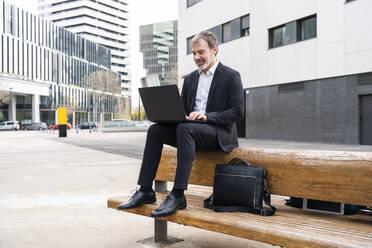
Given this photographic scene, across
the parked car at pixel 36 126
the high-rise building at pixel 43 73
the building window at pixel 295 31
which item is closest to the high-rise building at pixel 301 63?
the building window at pixel 295 31

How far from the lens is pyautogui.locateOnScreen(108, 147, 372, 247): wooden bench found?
2111 mm

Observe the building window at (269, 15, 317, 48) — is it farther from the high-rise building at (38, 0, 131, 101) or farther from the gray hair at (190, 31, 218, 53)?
the high-rise building at (38, 0, 131, 101)

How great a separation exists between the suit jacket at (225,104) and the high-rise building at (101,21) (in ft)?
364

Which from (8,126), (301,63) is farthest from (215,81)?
(8,126)

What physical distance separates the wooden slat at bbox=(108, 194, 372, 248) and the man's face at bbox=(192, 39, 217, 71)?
4.01 ft

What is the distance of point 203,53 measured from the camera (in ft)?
10.6

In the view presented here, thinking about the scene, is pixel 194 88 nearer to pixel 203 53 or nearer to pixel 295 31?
pixel 203 53

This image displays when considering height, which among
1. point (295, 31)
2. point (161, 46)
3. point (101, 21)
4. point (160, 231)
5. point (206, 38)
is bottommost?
point (160, 231)

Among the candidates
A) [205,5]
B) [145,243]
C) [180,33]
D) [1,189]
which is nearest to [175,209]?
[145,243]

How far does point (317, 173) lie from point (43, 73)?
82497 mm

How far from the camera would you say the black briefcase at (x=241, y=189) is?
8.54 ft

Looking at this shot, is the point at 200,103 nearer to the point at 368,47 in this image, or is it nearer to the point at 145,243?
the point at 145,243

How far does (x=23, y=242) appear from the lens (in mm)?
3518

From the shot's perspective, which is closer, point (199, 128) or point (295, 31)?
point (199, 128)
